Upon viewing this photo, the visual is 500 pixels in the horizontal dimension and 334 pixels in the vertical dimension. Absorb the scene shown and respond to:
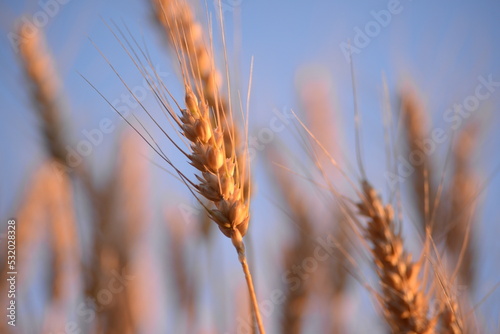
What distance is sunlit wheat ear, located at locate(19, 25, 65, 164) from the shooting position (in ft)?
5.99

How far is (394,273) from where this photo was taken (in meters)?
1.13

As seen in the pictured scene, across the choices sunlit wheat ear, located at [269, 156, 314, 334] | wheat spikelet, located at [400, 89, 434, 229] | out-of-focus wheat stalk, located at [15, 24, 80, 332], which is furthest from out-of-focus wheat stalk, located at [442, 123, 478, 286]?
out-of-focus wheat stalk, located at [15, 24, 80, 332]

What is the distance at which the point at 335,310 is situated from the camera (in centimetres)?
207

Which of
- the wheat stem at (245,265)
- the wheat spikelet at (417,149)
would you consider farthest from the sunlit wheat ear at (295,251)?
the wheat stem at (245,265)

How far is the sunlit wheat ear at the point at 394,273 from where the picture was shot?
1100mm

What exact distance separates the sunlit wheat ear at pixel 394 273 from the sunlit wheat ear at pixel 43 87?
48.5 inches

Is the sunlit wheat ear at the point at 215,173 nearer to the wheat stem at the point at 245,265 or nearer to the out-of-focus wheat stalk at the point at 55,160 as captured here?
the wheat stem at the point at 245,265

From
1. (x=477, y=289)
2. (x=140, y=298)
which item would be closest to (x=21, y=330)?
(x=140, y=298)

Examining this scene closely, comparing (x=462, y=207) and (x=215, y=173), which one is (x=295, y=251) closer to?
(x=462, y=207)

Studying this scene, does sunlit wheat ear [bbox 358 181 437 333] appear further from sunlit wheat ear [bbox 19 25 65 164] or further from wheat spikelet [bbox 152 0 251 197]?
sunlit wheat ear [bbox 19 25 65 164]

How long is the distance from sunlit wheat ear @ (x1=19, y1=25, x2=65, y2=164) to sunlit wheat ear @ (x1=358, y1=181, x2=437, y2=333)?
1.23 meters

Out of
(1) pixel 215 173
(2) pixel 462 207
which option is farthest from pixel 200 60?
(2) pixel 462 207

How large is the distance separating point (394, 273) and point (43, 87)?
151 cm

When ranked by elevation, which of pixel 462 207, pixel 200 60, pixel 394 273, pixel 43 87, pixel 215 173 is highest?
pixel 43 87
